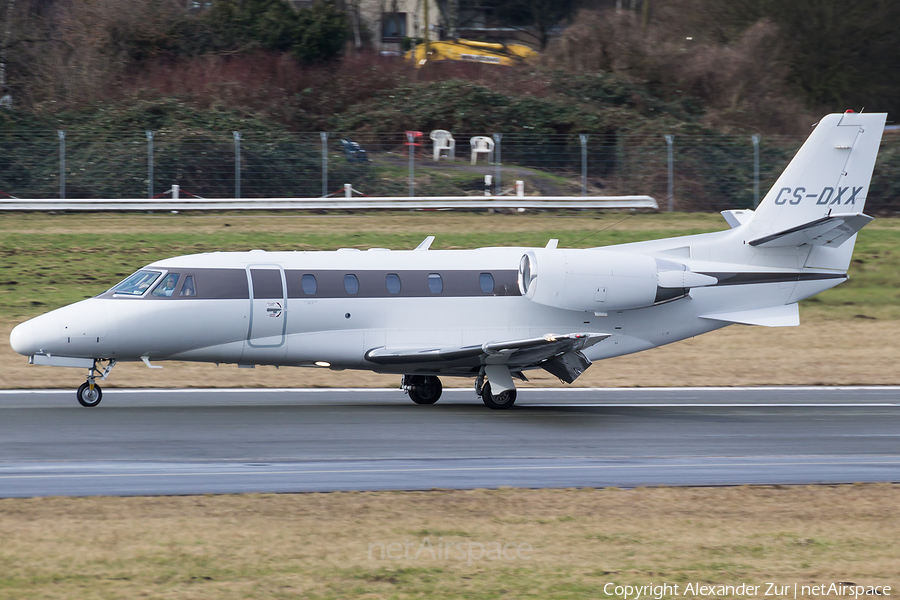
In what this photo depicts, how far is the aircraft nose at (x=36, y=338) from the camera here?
16.2 meters

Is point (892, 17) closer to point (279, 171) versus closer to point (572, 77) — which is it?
point (572, 77)

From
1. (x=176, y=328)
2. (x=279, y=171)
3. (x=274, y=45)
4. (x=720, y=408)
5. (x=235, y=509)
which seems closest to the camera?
(x=235, y=509)

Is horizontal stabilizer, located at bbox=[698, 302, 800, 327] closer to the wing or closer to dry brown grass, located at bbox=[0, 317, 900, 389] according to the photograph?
the wing

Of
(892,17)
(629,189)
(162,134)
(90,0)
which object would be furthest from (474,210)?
(892,17)

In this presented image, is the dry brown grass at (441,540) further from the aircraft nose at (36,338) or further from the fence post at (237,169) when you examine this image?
the fence post at (237,169)

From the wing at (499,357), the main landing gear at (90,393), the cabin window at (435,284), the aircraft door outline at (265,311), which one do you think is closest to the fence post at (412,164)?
the cabin window at (435,284)

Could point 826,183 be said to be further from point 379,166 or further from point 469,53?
point 469,53

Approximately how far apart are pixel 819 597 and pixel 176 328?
11.5 m

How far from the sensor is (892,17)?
1957 inches

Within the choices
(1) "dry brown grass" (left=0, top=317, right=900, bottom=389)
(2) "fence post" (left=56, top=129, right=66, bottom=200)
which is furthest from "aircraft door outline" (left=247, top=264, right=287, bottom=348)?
(2) "fence post" (left=56, top=129, right=66, bottom=200)

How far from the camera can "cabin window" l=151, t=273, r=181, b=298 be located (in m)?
17.0

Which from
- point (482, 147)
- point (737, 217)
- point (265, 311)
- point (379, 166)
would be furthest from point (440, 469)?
point (482, 147)

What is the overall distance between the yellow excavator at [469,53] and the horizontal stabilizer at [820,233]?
34.0 metres

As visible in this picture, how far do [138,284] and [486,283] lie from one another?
5.80 metres
